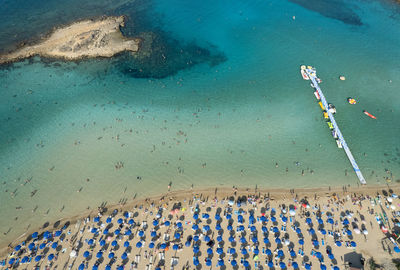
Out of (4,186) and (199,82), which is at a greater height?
(199,82)

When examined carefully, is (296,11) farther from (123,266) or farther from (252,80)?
(123,266)

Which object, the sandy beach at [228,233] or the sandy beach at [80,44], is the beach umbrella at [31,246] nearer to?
the sandy beach at [228,233]

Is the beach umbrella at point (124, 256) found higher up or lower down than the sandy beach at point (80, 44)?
lower down

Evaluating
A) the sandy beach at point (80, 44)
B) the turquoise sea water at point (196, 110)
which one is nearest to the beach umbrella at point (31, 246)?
the turquoise sea water at point (196, 110)

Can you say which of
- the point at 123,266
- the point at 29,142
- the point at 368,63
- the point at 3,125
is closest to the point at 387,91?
the point at 368,63

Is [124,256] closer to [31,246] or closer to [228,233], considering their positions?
[31,246]

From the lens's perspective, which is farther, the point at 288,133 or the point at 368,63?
the point at 368,63
